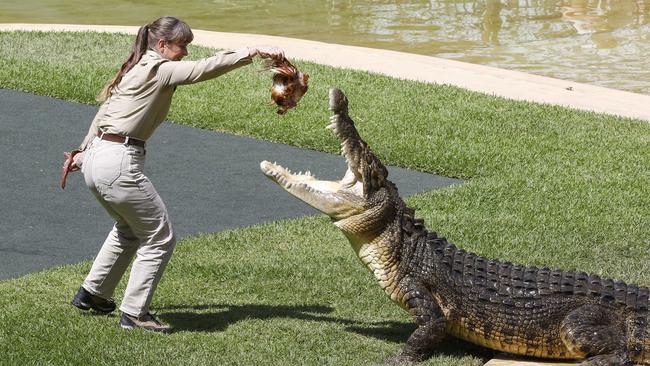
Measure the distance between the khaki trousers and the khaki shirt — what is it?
0.11 meters

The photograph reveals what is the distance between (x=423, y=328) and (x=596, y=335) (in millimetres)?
808

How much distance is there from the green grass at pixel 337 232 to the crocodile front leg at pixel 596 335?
0.50 meters

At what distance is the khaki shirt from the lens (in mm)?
5551

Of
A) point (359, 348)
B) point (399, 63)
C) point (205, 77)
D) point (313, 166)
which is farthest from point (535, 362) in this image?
point (399, 63)

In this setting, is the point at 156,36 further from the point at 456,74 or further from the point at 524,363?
the point at 456,74

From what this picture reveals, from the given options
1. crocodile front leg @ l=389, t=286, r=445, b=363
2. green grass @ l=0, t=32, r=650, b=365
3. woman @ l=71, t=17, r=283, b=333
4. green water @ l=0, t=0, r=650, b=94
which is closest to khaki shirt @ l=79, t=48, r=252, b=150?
woman @ l=71, t=17, r=283, b=333

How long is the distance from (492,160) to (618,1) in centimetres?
1121

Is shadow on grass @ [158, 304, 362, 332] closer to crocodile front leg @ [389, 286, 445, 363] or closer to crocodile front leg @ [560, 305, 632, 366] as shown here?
crocodile front leg @ [389, 286, 445, 363]

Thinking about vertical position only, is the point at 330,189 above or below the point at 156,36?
below

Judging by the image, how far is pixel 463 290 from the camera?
5.59 m

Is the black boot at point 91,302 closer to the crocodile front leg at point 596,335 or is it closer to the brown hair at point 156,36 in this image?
the brown hair at point 156,36

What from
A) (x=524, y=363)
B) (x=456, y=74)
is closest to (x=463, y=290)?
(x=524, y=363)

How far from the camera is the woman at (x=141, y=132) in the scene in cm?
563

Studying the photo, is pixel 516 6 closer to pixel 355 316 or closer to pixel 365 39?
pixel 365 39
